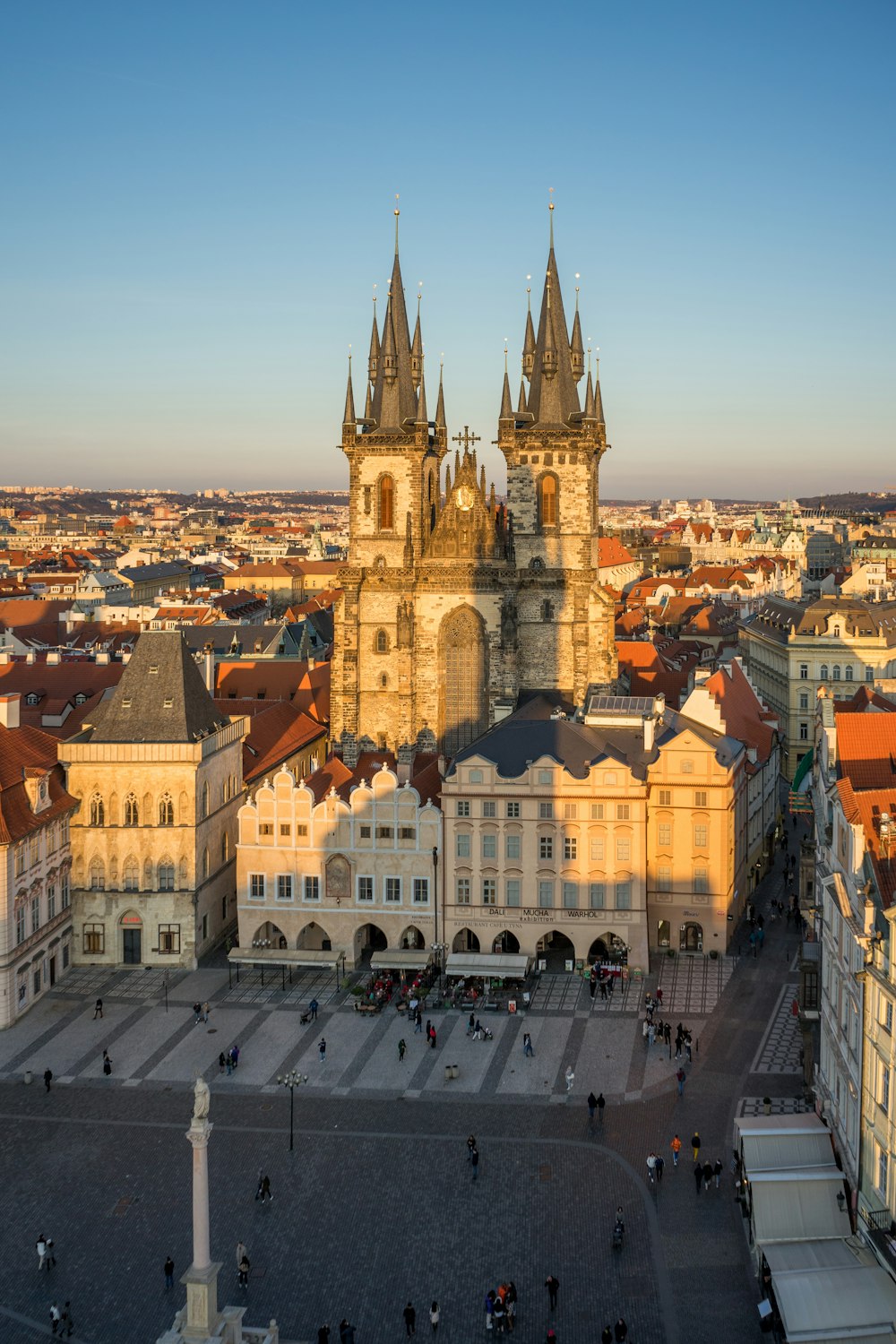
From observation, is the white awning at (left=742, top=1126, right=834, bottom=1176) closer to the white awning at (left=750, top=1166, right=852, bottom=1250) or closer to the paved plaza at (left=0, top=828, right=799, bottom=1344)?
the white awning at (left=750, top=1166, right=852, bottom=1250)

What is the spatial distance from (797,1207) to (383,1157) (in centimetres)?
1426

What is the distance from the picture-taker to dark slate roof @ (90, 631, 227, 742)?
69.1 meters

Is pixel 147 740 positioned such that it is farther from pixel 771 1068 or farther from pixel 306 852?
pixel 771 1068

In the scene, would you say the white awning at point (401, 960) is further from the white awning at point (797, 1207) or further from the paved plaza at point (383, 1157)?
the white awning at point (797, 1207)

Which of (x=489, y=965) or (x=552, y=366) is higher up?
(x=552, y=366)

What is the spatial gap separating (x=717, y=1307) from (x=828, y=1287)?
353cm

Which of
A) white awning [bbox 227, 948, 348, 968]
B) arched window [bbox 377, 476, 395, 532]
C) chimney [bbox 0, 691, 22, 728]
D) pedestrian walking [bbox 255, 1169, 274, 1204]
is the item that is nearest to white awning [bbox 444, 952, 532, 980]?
white awning [bbox 227, 948, 348, 968]

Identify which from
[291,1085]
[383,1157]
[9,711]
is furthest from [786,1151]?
[9,711]


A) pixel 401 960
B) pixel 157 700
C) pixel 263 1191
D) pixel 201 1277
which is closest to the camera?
pixel 201 1277

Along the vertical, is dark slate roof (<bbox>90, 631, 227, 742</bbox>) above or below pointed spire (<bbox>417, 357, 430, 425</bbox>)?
below

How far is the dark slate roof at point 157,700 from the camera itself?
69.1m

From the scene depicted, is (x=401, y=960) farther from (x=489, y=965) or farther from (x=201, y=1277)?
(x=201, y=1277)

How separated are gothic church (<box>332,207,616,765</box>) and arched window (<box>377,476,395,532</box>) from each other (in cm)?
6

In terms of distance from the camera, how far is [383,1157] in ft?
155
